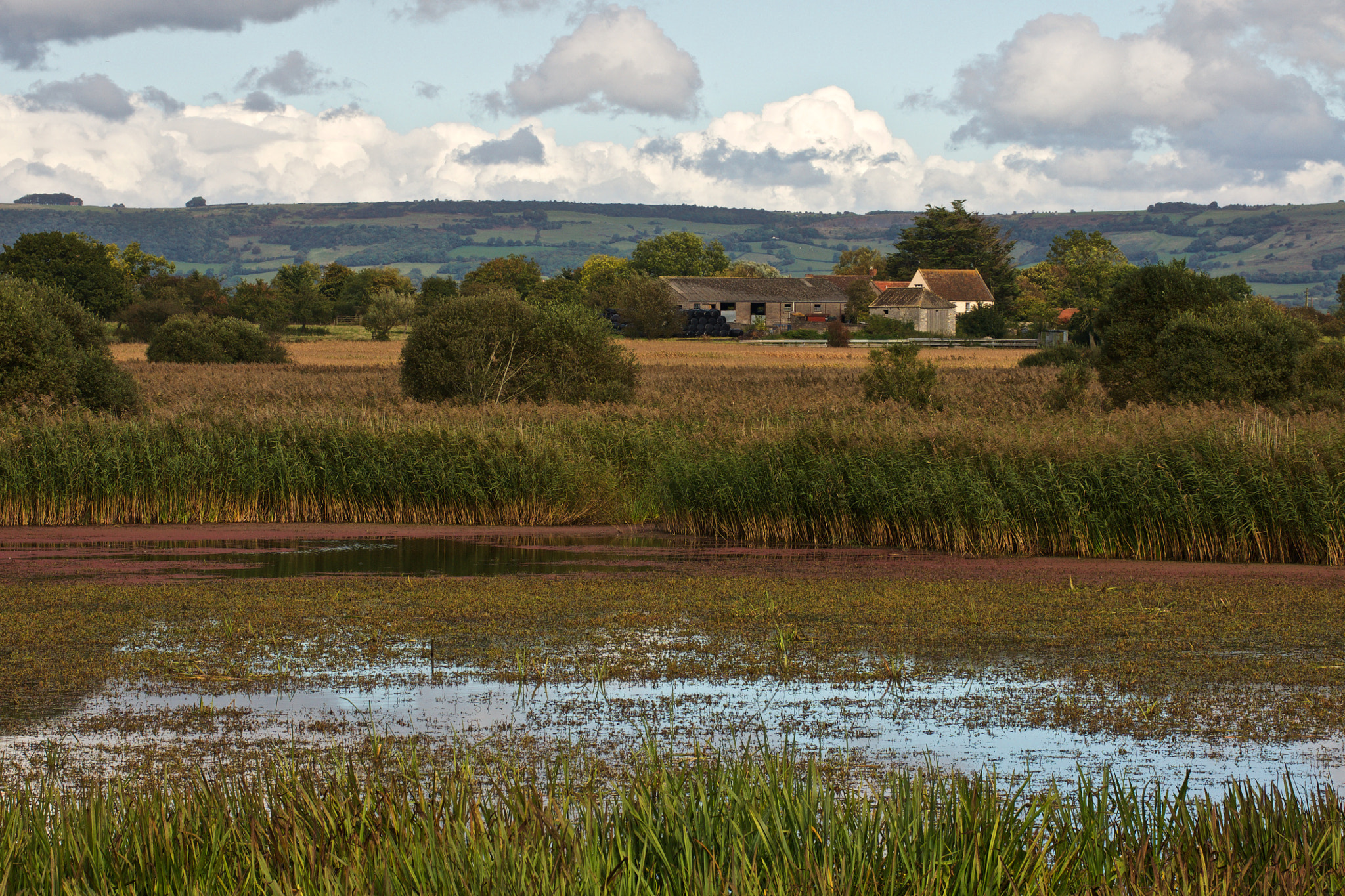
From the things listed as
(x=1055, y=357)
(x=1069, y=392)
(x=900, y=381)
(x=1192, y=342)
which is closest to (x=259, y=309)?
(x=1055, y=357)

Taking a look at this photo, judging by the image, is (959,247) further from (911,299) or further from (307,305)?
(307,305)

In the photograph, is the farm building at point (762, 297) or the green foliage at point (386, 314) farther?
the farm building at point (762, 297)

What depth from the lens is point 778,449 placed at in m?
17.9

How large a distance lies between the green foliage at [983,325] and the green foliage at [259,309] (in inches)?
1784

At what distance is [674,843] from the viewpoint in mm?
4645

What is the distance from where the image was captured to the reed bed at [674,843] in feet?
14.1

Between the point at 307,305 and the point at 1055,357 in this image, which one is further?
the point at 307,305

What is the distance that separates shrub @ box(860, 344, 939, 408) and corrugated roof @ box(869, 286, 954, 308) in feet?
250

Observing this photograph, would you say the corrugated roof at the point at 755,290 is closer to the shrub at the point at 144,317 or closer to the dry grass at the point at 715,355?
the dry grass at the point at 715,355

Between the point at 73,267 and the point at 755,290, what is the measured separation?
6070 centimetres

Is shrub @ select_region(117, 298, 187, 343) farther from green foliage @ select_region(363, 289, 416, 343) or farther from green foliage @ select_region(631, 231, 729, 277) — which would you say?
green foliage @ select_region(631, 231, 729, 277)

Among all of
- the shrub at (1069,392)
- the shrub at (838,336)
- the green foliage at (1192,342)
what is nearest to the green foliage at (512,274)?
the shrub at (838,336)

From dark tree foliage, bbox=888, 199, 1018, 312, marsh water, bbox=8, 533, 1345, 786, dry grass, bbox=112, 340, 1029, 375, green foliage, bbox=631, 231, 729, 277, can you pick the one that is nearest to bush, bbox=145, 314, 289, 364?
dry grass, bbox=112, 340, 1029, 375

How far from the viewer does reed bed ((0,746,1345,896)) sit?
429cm
